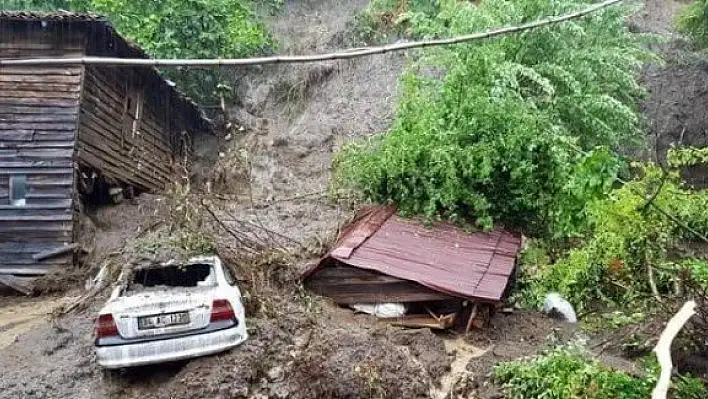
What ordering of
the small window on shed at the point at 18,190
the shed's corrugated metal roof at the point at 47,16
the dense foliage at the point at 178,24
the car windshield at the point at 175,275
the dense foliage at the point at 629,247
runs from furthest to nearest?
the dense foliage at the point at 178,24, the small window on shed at the point at 18,190, the shed's corrugated metal roof at the point at 47,16, the dense foliage at the point at 629,247, the car windshield at the point at 175,275

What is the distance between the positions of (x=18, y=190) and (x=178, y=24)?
373 inches

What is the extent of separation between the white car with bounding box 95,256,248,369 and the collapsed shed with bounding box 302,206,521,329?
2.81m

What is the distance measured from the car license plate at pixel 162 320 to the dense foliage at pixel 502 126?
5774mm

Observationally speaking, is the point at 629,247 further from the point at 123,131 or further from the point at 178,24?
the point at 178,24

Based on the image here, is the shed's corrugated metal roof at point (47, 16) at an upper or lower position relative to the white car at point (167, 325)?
upper

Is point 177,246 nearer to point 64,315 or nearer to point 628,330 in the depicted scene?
point 64,315

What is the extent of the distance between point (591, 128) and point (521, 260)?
4.35 m

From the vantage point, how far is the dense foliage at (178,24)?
71.1 ft

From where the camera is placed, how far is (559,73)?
1515 cm

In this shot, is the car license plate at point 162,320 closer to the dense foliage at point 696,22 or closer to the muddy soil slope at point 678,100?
the muddy soil slope at point 678,100

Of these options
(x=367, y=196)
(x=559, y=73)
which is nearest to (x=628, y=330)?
(x=367, y=196)

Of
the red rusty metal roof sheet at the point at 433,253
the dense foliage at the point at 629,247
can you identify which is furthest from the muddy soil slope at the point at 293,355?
the dense foliage at the point at 629,247

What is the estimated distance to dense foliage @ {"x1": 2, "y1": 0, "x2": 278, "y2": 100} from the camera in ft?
71.1

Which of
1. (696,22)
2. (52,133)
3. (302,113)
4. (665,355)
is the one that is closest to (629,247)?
(665,355)
